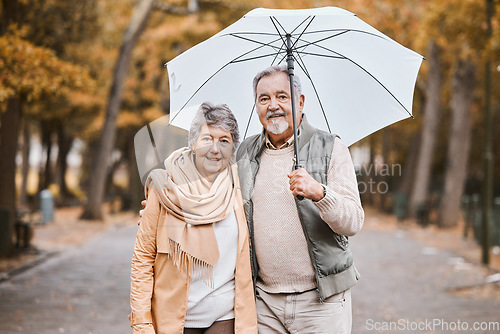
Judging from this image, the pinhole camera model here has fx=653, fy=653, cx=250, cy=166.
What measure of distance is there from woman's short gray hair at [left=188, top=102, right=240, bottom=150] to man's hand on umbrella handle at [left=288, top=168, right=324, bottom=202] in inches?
15.2

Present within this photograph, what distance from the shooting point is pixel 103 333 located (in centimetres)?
750

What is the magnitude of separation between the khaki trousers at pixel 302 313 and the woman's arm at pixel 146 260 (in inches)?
25.9

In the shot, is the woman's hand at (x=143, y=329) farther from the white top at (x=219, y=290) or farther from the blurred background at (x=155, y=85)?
the blurred background at (x=155, y=85)

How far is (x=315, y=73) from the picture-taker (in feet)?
13.6

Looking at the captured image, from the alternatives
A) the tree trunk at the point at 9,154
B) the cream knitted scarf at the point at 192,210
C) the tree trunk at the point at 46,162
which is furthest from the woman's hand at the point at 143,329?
the tree trunk at the point at 46,162

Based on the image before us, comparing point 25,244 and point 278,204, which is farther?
point 25,244

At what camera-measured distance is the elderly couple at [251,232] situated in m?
3.15

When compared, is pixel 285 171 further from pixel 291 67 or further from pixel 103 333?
pixel 103 333

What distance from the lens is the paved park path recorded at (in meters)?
7.90

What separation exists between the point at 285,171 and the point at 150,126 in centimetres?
76

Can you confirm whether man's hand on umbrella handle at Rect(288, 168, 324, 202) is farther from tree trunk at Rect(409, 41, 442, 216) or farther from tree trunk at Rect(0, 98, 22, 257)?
tree trunk at Rect(409, 41, 442, 216)

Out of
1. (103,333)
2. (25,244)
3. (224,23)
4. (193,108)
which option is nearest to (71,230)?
(25,244)

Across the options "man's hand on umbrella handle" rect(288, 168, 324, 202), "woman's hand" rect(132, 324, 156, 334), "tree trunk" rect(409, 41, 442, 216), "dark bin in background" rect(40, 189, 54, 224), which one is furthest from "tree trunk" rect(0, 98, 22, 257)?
"tree trunk" rect(409, 41, 442, 216)

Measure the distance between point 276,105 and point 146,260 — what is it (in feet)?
3.55
